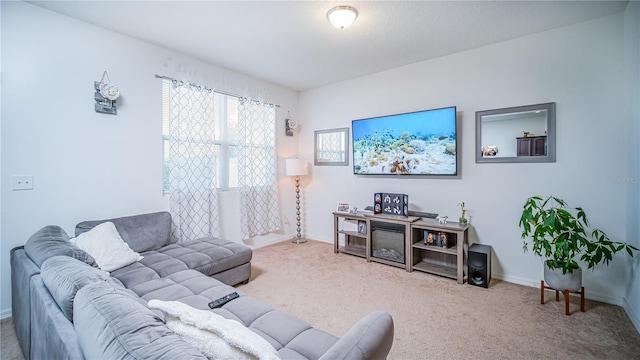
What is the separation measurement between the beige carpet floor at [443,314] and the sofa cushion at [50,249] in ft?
2.42

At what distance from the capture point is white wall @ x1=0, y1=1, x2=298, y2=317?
2.20 meters

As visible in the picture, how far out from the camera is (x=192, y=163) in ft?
10.8

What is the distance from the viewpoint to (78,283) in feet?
3.54

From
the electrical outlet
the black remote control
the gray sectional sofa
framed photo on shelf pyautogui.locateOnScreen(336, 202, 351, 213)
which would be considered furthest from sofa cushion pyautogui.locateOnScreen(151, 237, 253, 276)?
framed photo on shelf pyautogui.locateOnScreen(336, 202, 351, 213)

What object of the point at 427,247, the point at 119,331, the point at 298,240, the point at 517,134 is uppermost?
the point at 517,134

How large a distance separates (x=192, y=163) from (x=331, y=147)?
2135 millimetres

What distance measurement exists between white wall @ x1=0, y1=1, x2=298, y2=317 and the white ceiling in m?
0.21

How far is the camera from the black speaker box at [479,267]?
270 centimetres

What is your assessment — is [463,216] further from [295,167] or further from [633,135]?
[295,167]

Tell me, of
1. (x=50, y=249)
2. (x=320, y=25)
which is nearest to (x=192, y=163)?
(x=50, y=249)

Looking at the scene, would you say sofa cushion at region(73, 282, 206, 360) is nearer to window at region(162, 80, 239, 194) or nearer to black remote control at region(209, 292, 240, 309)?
black remote control at region(209, 292, 240, 309)

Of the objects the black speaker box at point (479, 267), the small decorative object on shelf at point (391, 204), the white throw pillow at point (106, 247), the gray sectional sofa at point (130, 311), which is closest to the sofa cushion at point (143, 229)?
the gray sectional sofa at point (130, 311)

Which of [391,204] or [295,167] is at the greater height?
[295,167]

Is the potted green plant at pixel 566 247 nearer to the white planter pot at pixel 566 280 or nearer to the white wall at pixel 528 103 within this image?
the white planter pot at pixel 566 280
